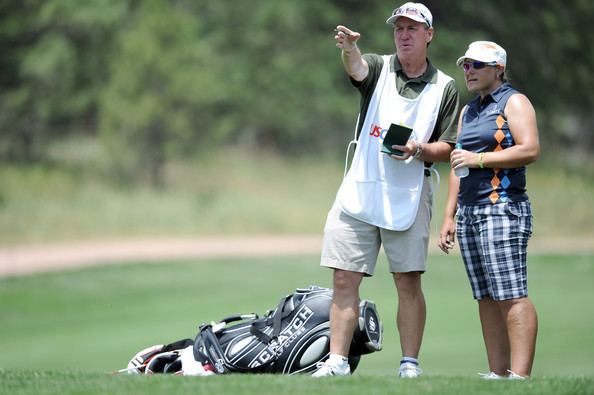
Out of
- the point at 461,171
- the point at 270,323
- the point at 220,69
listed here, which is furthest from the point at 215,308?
the point at 220,69

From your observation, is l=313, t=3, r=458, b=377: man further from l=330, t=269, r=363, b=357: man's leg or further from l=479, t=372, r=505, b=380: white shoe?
l=479, t=372, r=505, b=380: white shoe

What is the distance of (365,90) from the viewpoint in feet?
16.0

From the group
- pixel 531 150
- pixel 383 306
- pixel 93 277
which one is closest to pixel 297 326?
pixel 531 150

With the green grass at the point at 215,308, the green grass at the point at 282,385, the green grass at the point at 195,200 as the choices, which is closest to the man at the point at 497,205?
the green grass at the point at 282,385

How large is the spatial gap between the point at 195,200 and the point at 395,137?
1807cm

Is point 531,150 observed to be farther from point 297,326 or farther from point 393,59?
point 297,326

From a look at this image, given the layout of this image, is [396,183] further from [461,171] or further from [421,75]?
[421,75]

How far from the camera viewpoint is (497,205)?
15.3ft

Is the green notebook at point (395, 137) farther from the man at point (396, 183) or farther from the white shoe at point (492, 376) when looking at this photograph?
the white shoe at point (492, 376)

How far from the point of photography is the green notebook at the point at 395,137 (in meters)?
4.64

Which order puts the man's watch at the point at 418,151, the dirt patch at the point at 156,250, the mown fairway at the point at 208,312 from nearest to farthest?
the man's watch at the point at 418,151 → the mown fairway at the point at 208,312 → the dirt patch at the point at 156,250

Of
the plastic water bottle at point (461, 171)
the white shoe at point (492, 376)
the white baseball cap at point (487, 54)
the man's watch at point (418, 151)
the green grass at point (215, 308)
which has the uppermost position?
the white baseball cap at point (487, 54)

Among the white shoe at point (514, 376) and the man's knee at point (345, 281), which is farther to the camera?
the man's knee at point (345, 281)

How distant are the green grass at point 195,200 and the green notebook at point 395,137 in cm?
1579
